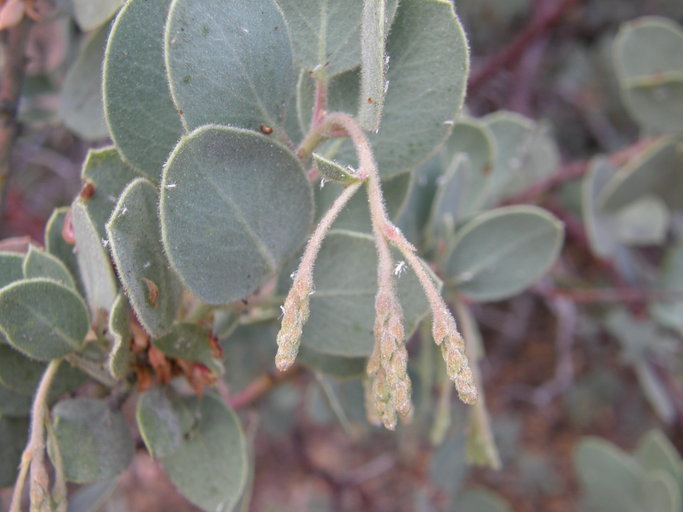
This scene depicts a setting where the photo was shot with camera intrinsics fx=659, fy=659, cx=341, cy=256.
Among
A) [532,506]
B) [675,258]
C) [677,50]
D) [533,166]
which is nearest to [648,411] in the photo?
[532,506]

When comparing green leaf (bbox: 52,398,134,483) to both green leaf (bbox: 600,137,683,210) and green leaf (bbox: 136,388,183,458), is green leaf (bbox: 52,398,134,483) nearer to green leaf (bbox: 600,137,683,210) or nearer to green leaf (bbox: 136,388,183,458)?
green leaf (bbox: 136,388,183,458)

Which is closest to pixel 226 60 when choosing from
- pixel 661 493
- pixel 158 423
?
pixel 158 423

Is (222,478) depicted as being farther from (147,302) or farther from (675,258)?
(675,258)

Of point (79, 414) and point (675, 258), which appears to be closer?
point (79, 414)

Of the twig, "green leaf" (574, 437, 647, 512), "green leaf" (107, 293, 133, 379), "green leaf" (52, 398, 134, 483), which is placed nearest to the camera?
"green leaf" (107, 293, 133, 379)

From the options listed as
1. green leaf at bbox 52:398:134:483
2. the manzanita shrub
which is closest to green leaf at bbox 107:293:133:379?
the manzanita shrub

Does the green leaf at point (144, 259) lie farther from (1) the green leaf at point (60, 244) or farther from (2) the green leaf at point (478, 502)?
(2) the green leaf at point (478, 502)

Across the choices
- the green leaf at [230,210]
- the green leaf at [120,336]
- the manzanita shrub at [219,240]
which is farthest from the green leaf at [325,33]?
the green leaf at [120,336]
